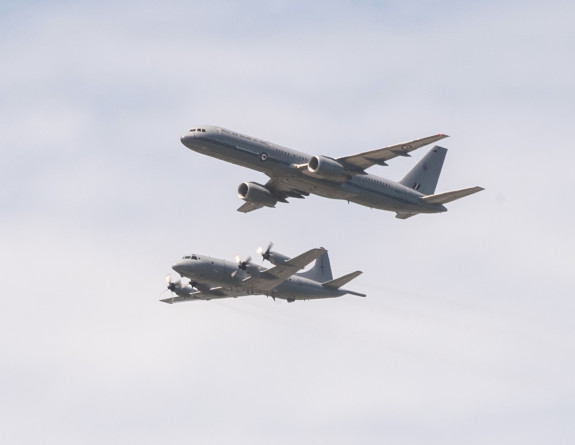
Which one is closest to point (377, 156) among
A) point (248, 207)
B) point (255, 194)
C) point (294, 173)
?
point (294, 173)

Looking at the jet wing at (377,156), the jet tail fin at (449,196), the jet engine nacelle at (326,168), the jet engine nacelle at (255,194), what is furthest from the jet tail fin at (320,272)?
the jet engine nacelle at (326,168)

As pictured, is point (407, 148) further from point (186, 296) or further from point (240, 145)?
point (186, 296)

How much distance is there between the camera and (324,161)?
9238 centimetres

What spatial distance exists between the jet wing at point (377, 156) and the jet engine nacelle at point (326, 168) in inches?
39.3

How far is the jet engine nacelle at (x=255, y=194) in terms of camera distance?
325 feet

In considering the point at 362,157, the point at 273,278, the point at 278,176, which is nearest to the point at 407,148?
the point at 362,157

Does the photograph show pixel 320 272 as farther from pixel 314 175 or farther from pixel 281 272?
pixel 314 175

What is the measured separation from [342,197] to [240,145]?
1006 centimetres

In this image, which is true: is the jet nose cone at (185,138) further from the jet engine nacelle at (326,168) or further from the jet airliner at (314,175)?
the jet engine nacelle at (326,168)

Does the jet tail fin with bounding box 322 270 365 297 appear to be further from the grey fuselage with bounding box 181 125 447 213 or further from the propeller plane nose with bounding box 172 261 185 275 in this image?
the propeller plane nose with bounding box 172 261 185 275

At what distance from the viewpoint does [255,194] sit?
99062 millimetres

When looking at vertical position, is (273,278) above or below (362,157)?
below

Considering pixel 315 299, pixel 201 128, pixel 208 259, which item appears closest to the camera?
pixel 201 128

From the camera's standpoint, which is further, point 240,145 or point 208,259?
point 208,259
